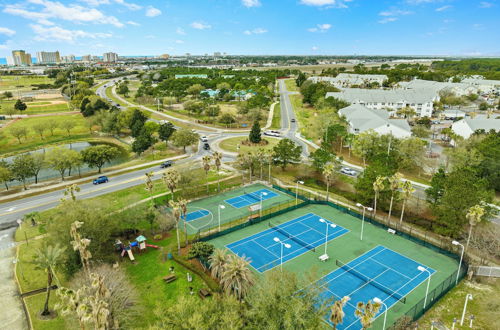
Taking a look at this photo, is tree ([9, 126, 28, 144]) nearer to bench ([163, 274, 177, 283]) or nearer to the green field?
the green field

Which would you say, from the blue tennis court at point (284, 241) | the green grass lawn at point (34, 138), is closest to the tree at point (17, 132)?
the green grass lawn at point (34, 138)

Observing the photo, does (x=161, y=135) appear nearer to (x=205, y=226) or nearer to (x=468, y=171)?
(x=205, y=226)

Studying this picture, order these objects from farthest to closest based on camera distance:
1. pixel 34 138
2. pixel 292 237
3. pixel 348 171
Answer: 1. pixel 34 138
2. pixel 348 171
3. pixel 292 237

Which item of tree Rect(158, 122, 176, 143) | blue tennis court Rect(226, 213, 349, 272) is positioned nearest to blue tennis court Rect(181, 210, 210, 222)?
blue tennis court Rect(226, 213, 349, 272)

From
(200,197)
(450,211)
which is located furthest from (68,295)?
(450,211)

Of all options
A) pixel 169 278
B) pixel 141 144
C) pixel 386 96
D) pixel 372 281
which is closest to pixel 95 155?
pixel 141 144

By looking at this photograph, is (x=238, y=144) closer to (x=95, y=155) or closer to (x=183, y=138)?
(x=183, y=138)
